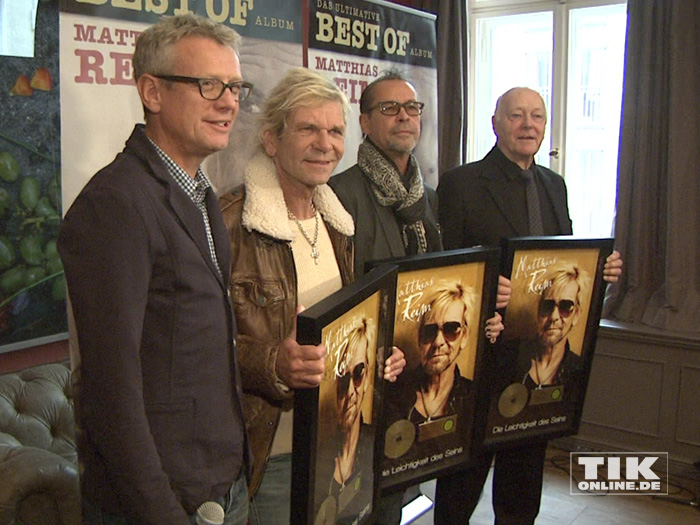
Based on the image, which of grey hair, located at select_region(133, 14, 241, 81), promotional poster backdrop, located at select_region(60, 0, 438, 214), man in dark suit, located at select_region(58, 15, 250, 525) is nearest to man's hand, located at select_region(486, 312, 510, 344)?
promotional poster backdrop, located at select_region(60, 0, 438, 214)

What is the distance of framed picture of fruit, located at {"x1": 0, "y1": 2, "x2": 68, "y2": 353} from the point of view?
2.60 meters

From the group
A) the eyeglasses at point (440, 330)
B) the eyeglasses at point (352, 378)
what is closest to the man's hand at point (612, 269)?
the eyeglasses at point (440, 330)

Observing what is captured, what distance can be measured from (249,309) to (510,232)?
47.2 inches

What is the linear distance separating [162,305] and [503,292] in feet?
4.12

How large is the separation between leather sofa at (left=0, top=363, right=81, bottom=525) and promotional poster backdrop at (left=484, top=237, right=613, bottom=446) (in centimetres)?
130

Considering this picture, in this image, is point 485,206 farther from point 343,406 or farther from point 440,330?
point 343,406

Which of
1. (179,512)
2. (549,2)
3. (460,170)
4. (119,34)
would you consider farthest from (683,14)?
(179,512)

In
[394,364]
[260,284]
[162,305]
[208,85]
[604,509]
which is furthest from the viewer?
[604,509]

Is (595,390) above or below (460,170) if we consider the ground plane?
below

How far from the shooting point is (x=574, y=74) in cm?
450

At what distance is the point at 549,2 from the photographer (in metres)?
4.53

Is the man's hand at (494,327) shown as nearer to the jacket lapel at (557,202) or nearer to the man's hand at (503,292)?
the man's hand at (503,292)

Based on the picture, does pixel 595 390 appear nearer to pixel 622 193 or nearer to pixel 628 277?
pixel 628 277

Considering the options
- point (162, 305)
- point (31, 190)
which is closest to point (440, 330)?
point (162, 305)
